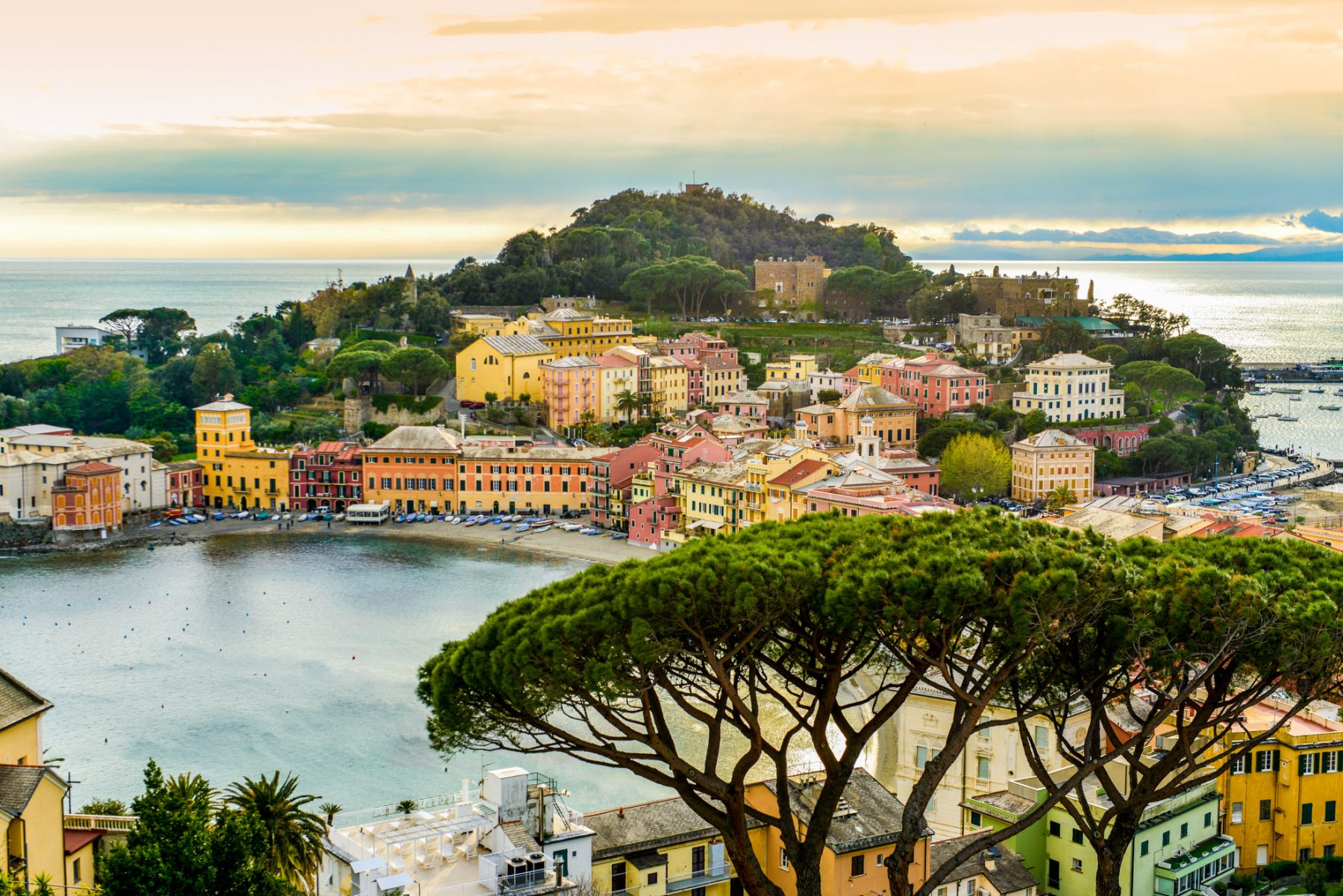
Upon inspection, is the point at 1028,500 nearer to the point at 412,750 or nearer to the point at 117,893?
the point at 412,750

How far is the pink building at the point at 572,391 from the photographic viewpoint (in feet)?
138

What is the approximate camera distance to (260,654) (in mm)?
24938

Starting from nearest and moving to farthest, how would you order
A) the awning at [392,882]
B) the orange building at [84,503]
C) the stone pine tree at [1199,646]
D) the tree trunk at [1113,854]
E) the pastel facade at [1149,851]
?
the stone pine tree at [1199,646] < the tree trunk at [1113,854] < the awning at [392,882] < the pastel facade at [1149,851] < the orange building at [84,503]

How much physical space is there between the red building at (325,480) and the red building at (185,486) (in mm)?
2608

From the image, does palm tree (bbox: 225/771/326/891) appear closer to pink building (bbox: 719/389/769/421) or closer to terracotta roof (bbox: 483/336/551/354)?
pink building (bbox: 719/389/769/421)

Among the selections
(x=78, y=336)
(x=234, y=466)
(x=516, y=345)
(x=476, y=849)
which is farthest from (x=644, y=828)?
(x=78, y=336)

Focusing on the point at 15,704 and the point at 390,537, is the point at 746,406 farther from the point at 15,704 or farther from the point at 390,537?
the point at 15,704

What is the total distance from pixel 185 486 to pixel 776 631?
105 ft

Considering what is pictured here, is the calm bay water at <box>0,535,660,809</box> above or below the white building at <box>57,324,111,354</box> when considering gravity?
below

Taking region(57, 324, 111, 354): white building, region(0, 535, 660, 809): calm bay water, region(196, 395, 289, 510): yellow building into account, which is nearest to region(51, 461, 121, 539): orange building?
region(0, 535, 660, 809): calm bay water

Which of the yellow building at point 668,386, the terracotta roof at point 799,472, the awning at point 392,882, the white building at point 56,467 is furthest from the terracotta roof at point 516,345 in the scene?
the awning at point 392,882

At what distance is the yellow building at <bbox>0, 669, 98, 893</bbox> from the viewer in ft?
29.7

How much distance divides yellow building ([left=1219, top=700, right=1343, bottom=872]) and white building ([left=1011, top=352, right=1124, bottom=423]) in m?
27.4

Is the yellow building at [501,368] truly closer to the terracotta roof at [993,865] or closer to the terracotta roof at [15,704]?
the terracotta roof at [993,865]
